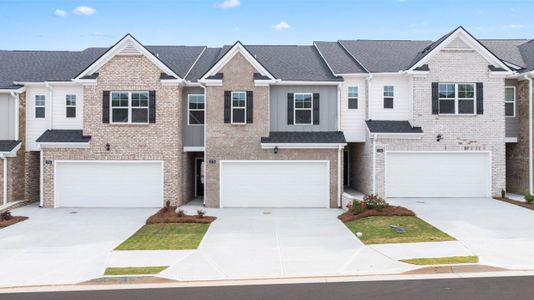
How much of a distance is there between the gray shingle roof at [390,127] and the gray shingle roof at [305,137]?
59.8 inches

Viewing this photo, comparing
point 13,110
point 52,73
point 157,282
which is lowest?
point 157,282

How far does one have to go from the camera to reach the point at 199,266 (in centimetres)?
964

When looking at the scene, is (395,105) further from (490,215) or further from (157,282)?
(157,282)

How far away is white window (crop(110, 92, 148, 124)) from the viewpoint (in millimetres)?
18500

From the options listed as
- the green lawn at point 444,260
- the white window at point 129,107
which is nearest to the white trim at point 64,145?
the white window at point 129,107

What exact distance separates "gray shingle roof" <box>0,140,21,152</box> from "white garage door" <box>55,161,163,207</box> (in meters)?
2.54

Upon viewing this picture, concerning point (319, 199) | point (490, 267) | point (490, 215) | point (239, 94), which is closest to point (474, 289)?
point (490, 267)

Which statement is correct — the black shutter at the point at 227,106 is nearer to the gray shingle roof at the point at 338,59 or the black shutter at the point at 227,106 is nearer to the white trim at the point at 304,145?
the white trim at the point at 304,145

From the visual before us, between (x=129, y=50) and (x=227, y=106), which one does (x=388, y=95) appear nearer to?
(x=227, y=106)

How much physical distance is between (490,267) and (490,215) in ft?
21.5

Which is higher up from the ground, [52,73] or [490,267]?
[52,73]

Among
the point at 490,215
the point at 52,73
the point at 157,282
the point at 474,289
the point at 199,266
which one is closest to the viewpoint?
the point at 474,289

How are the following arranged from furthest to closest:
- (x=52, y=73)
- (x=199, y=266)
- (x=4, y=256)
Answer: (x=52, y=73) < (x=4, y=256) < (x=199, y=266)

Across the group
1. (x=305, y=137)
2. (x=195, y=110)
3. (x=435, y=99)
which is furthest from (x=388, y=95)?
(x=195, y=110)
